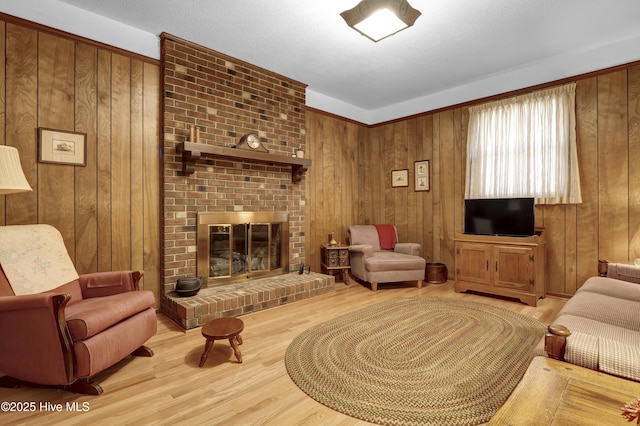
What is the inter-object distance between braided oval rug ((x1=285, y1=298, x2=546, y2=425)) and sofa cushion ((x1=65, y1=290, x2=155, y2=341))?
1.11 metres

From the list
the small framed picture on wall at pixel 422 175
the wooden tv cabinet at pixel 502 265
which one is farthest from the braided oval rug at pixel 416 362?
the small framed picture on wall at pixel 422 175

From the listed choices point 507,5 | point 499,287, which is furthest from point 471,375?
point 507,5

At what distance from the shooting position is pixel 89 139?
9.54 ft

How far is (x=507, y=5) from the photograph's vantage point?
2738mm

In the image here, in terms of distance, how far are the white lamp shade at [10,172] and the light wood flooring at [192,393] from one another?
1236 mm

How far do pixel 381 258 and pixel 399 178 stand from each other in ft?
5.34

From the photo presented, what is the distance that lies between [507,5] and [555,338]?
2804mm

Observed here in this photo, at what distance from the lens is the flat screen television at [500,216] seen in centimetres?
376

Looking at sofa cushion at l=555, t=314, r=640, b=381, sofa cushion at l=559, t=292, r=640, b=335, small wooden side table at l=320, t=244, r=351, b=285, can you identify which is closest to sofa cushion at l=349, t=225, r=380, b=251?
small wooden side table at l=320, t=244, r=351, b=285

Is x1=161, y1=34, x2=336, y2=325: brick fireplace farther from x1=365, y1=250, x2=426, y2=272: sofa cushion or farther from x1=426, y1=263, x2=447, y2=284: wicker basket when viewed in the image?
x1=426, y1=263, x2=447, y2=284: wicker basket

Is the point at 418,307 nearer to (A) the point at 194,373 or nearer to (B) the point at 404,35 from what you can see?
(A) the point at 194,373

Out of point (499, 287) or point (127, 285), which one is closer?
point (127, 285)

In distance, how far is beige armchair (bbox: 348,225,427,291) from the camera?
4246mm

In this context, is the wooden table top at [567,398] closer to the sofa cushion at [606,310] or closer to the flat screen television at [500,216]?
the sofa cushion at [606,310]
